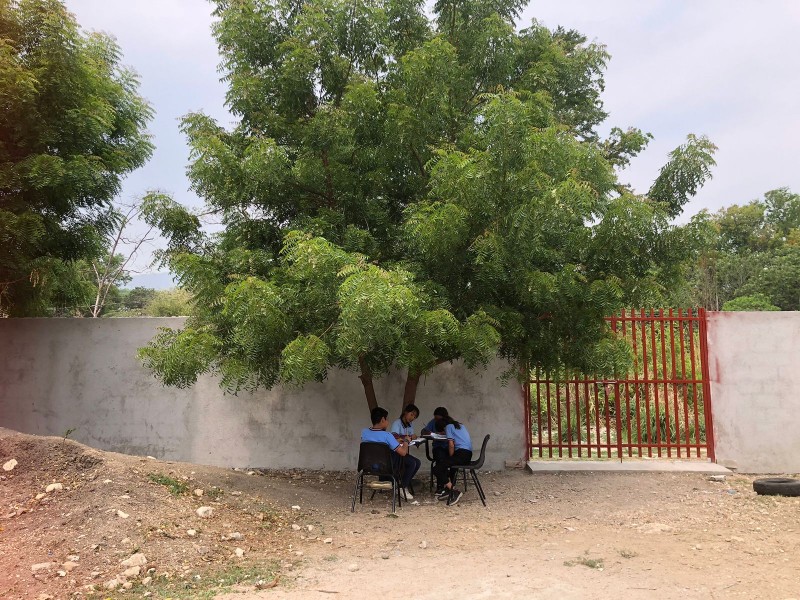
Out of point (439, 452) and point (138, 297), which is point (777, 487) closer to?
point (439, 452)

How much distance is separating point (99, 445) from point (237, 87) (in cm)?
566

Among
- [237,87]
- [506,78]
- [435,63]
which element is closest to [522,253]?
[435,63]

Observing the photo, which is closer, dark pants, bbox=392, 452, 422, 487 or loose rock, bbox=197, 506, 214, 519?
loose rock, bbox=197, 506, 214, 519

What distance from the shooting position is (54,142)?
27.4 feet

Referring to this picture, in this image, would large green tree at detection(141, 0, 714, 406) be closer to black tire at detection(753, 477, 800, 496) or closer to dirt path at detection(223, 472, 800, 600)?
dirt path at detection(223, 472, 800, 600)

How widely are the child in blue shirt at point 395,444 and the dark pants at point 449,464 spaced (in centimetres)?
29

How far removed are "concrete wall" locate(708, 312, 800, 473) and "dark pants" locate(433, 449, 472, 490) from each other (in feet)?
13.1

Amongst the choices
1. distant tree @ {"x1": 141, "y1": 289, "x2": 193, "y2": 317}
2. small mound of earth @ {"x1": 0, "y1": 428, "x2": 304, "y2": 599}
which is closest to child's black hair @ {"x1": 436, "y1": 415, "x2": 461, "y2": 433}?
small mound of earth @ {"x1": 0, "y1": 428, "x2": 304, "y2": 599}

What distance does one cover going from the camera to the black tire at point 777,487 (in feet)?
23.9

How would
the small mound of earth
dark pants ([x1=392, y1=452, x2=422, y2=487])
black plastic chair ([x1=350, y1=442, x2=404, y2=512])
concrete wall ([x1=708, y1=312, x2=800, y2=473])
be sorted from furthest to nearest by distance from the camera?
concrete wall ([x1=708, y1=312, x2=800, y2=473]), dark pants ([x1=392, y1=452, x2=422, y2=487]), black plastic chair ([x1=350, y1=442, x2=404, y2=512]), the small mound of earth

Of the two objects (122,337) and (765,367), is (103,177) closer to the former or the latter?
(122,337)

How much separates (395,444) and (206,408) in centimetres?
362

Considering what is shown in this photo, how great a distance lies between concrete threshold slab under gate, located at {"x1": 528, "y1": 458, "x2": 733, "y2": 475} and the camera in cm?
855

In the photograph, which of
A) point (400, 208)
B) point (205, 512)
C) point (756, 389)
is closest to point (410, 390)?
point (400, 208)
